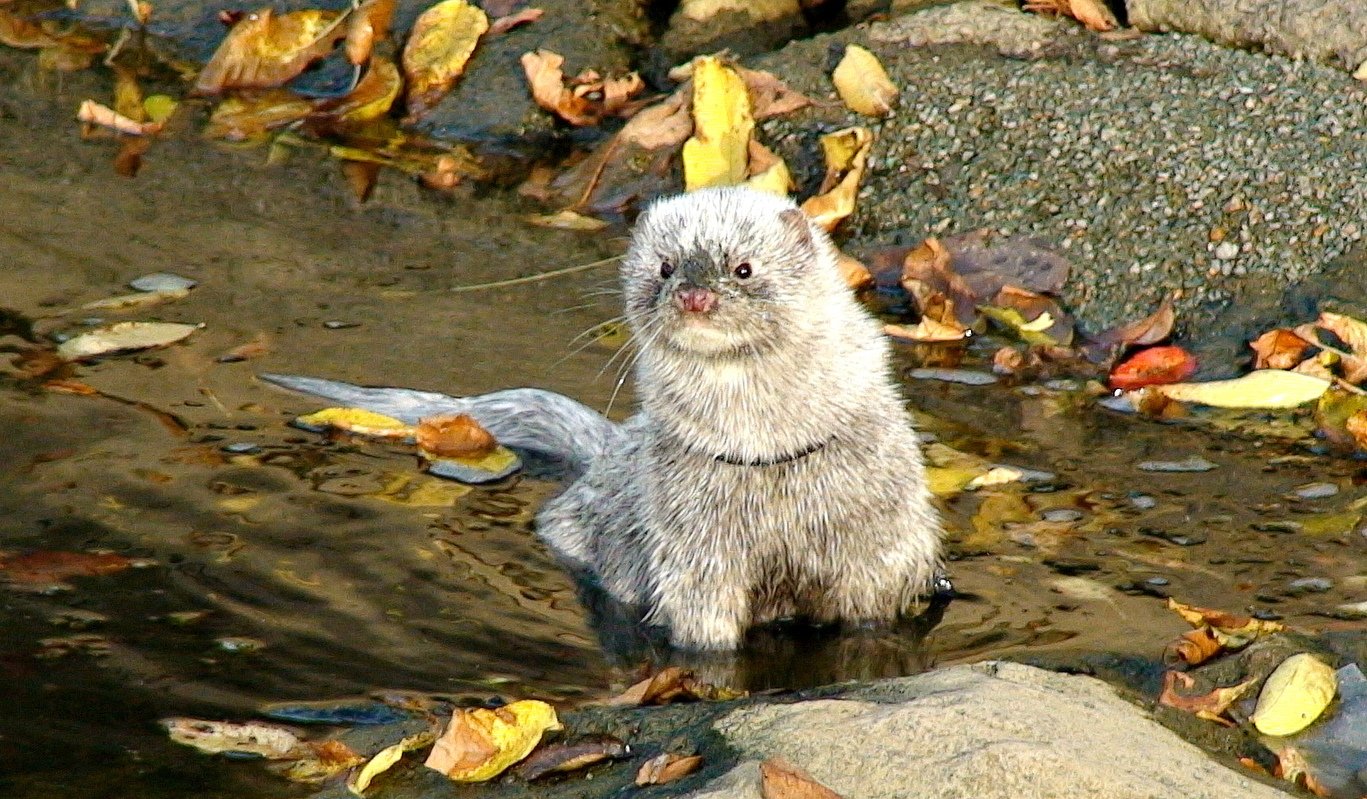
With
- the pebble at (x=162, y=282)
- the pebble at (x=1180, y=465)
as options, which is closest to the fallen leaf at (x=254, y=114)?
the pebble at (x=162, y=282)

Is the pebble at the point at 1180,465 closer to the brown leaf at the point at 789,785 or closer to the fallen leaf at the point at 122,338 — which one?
the brown leaf at the point at 789,785

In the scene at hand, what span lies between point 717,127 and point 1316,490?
3.20m

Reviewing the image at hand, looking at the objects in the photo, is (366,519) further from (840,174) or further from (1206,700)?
(840,174)

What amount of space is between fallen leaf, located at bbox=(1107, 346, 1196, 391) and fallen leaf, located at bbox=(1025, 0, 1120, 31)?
209cm

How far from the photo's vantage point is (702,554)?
4770 millimetres

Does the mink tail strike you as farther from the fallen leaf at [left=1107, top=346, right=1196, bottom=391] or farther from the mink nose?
the fallen leaf at [left=1107, top=346, right=1196, bottom=391]

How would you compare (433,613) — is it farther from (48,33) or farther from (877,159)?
(48,33)

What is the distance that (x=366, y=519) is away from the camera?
5.27 meters

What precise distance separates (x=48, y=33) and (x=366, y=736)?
6.77 metres

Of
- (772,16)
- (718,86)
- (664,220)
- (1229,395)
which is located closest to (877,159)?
(718,86)

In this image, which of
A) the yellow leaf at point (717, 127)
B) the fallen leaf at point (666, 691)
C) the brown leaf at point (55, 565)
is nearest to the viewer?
the fallen leaf at point (666, 691)

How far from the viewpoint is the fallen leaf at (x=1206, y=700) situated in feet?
13.6

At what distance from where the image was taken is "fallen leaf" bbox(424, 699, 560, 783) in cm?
375

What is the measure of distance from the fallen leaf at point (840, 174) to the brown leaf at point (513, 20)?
1938mm
